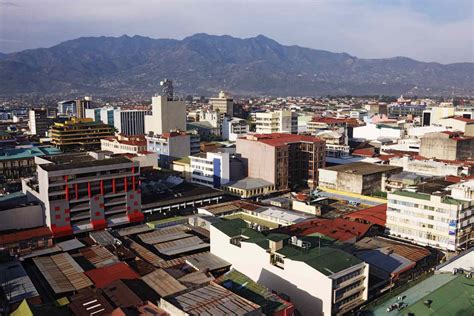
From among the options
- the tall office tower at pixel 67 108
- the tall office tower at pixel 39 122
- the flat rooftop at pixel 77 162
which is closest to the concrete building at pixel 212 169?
the flat rooftop at pixel 77 162

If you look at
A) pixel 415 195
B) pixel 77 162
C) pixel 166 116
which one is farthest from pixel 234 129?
pixel 415 195

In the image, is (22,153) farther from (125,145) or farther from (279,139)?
(279,139)

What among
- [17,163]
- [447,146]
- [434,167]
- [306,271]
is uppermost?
[447,146]

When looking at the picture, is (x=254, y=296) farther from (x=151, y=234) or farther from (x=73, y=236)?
(x=73, y=236)

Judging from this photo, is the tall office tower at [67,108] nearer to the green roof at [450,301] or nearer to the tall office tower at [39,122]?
the tall office tower at [39,122]

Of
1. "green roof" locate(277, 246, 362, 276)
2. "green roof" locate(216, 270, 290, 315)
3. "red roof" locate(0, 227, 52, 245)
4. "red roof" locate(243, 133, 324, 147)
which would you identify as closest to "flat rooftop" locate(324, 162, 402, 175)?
"red roof" locate(243, 133, 324, 147)
